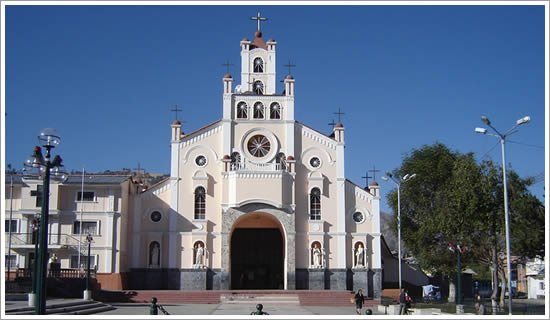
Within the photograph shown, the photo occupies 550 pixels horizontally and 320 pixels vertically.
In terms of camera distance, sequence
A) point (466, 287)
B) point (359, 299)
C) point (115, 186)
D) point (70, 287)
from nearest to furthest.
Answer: point (359, 299), point (70, 287), point (115, 186), point (466, 287)

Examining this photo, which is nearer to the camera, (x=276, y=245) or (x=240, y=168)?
(x=240, y=168)

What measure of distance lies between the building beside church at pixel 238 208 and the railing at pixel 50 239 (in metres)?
0.49

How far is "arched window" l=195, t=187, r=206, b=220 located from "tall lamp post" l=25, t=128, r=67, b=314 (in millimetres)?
29655

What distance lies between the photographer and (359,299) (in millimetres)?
34219

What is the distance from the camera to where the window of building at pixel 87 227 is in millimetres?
45688

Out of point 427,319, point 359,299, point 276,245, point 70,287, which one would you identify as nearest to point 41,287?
point 427,319

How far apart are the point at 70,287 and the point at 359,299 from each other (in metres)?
18.7

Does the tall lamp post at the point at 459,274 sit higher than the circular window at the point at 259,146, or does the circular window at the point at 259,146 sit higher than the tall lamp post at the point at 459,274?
the circular window at the point at 259,146

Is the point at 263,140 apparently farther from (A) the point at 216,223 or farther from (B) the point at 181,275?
(B) the point at 181,275

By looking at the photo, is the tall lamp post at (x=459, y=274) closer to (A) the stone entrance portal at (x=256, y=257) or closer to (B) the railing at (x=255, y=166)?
(B) the railing at (x=255, y=166)

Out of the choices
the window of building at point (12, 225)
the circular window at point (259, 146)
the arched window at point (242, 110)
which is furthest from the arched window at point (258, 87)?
the window of building at point (12, 225)

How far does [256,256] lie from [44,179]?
36.0 metres

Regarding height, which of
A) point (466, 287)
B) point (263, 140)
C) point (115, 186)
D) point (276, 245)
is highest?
point (263, 140)

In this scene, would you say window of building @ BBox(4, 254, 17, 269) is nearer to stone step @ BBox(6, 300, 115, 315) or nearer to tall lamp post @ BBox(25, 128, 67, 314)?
stone step @ BBox(6, 300, 115, 315)
